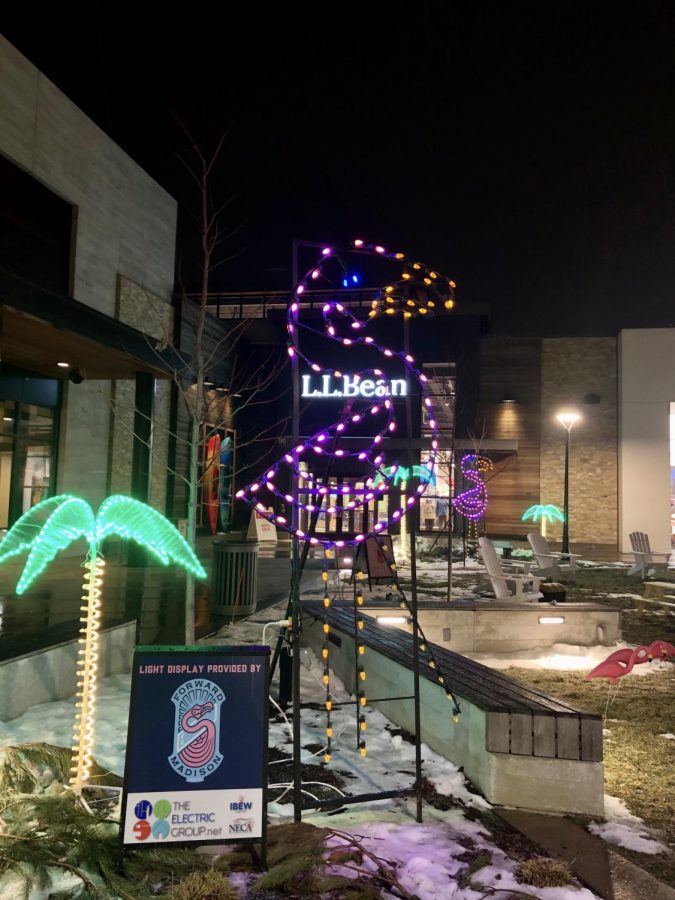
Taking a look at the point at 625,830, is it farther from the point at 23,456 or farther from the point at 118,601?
the point at 23,456

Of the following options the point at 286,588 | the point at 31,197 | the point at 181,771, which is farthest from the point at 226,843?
the point at 31,197

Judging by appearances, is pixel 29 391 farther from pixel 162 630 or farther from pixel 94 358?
pixel 162 630

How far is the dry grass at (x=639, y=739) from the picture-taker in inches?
143

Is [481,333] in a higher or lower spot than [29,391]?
higher

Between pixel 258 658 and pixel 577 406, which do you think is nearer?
pixel 258 658

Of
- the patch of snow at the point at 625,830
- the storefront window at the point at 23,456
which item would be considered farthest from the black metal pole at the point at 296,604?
the storefront window at the point at 23,456

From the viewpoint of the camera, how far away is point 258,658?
3.01 meters

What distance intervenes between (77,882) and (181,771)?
1.93ft

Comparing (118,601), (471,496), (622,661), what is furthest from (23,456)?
(622,661)

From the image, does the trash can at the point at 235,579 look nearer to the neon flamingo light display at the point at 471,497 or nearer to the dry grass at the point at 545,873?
the dry grass at the point at 545,873

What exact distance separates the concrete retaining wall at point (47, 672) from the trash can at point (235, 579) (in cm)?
287

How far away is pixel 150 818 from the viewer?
8.98ft

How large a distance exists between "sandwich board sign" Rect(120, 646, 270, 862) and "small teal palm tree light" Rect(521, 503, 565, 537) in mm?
24621

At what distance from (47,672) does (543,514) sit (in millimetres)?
24065
